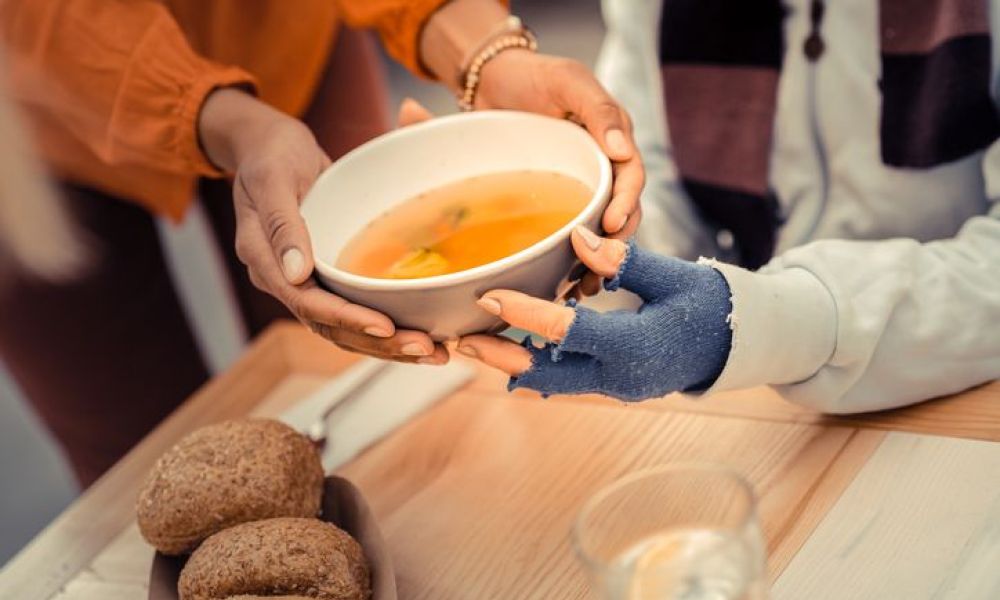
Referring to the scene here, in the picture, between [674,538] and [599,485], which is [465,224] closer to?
[599,485]

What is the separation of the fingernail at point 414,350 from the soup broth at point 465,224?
0.06 meters

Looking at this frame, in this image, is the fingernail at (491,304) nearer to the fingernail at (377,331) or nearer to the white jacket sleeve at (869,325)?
the fingernail at (377,331)

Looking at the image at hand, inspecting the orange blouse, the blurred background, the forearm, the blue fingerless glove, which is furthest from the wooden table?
the blurred background

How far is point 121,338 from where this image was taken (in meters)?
1.58

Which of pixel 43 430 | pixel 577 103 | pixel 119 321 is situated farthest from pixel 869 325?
pixel 43 430

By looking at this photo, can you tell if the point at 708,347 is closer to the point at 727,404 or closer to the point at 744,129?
the point at 727,404

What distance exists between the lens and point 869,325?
0.91 metres

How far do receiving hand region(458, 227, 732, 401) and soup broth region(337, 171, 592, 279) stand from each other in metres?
0.08

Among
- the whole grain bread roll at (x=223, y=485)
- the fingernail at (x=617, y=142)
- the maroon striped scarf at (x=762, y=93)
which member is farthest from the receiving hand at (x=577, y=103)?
the whole grain bread roll at (x=223, y=485)

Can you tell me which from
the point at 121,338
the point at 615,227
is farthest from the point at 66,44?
the point at 615,227

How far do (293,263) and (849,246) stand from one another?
47cm

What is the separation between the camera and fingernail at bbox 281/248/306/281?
85 centimetres

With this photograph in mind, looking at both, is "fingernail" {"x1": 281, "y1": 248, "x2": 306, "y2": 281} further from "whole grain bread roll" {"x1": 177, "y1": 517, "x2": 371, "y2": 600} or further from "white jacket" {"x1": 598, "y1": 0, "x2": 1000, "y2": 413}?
"white jacket" {"x1": 598, "y1": 0, "x2": 1000, "y2": 413}

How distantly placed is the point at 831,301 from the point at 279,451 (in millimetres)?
468
